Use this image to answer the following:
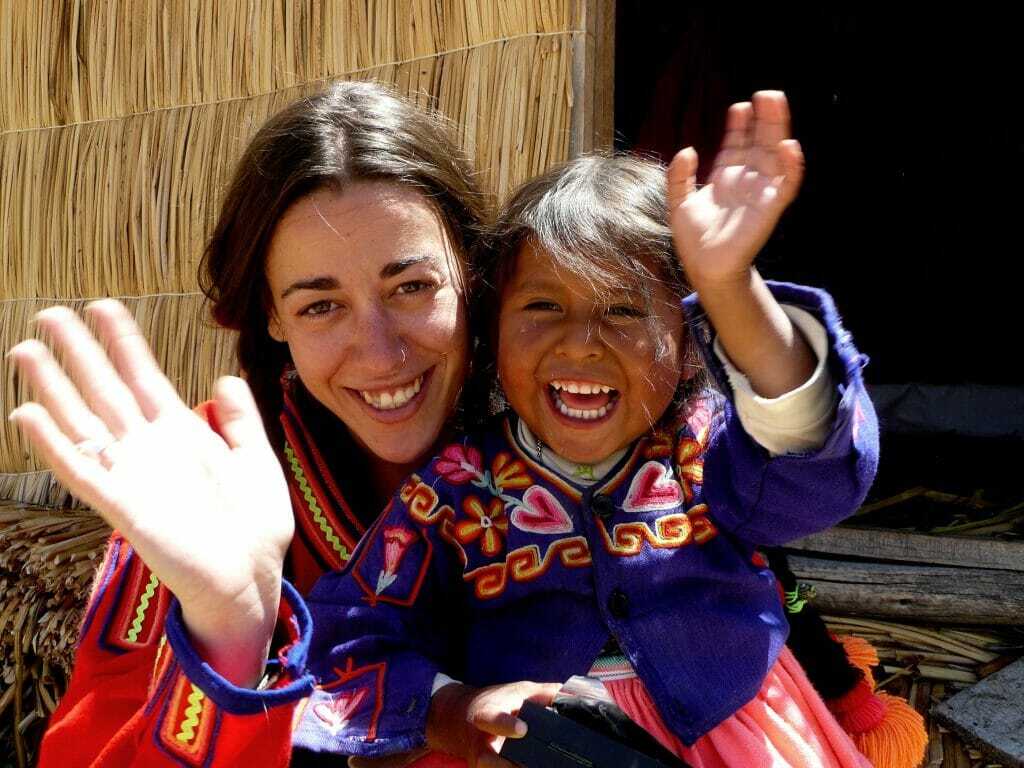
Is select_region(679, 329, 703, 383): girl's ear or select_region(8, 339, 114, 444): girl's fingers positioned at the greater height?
select_region(8, 339, 114, 444): girl's fingers

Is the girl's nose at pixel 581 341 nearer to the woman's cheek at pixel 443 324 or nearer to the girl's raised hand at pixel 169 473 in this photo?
the woman's cheek at pixel 443 324

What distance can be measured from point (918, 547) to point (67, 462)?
7.19 feet

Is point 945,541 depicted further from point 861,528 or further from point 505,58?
point 505,58

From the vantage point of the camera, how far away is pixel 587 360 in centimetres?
164

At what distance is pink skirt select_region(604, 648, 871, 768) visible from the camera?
5.10 feet

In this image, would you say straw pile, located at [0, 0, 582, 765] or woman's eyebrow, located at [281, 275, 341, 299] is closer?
woman's eyebrow, located at [281, 275, 341, 299]

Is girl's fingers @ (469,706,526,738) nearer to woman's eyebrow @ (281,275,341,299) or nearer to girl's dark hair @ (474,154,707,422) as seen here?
girl's dark hair @ (474,154,707,422)

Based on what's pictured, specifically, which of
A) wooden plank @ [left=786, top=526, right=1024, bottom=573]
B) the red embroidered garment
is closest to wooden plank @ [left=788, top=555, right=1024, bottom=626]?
wooden plank @ [left=786, top=526, right=1024, bottom=573]

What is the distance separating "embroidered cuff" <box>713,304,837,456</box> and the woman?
22.9 inches

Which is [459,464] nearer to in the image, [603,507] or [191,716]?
[603,507]

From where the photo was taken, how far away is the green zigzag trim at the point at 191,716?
1.42m

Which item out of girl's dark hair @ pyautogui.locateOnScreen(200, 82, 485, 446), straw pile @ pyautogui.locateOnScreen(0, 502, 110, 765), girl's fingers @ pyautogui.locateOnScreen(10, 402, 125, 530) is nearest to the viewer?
girl's fingers @ pyautogui.locateOnScreen(10, 402, 125, 530)

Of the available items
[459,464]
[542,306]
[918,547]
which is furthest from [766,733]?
[918,547]

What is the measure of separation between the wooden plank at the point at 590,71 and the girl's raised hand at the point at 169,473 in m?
1.18
